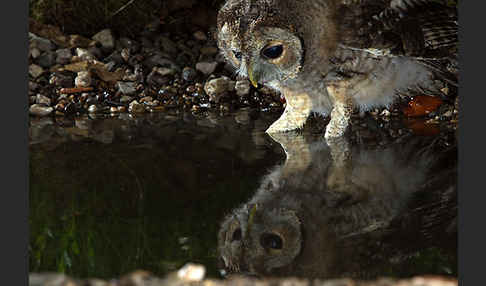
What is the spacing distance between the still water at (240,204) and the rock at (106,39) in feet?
4.18

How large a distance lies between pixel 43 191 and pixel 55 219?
12.6 inches

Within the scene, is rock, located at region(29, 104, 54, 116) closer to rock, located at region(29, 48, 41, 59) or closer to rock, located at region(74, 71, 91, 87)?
rock, located at region(74, 71, 91, 87)

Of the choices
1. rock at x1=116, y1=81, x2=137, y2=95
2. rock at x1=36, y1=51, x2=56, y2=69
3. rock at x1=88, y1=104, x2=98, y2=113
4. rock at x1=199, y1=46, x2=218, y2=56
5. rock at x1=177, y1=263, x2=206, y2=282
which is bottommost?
rock at x1=88, y1=104, x2=98, y2=113

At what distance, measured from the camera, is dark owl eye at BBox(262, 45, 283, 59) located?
2785 mm

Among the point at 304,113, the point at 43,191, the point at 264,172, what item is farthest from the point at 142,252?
the point at 304,113

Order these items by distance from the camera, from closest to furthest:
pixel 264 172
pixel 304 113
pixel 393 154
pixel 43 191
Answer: pixel 43 191, pixel 264 172, pixel 393 154, pixel 304 113

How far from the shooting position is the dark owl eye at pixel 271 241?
171 centimetres

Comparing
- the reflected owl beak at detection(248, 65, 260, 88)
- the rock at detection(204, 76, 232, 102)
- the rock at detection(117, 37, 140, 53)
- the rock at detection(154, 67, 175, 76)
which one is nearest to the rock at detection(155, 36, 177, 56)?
the rock at detection(117, 37, 140, 53)

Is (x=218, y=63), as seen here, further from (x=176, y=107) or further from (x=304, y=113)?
(x=304, y=113)

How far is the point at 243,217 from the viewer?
6.36ft

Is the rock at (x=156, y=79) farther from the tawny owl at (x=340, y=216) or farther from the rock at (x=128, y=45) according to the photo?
the tawny owl at (x=340, y=216)

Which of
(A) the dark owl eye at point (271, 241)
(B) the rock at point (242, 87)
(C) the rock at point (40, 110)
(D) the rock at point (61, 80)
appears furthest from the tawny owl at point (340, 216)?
(D) the rock at point (61, 80)

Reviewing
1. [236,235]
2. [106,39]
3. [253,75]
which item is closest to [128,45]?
[106,39]

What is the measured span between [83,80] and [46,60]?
14.8 inches
